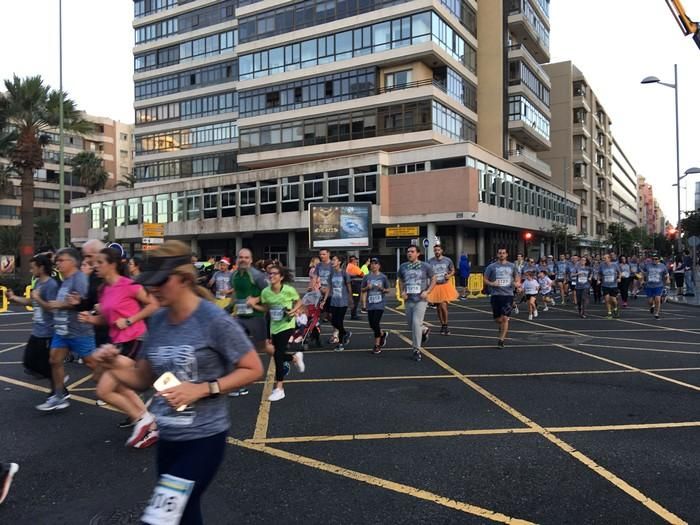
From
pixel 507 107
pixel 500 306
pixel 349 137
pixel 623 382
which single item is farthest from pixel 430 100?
pixel 623 382

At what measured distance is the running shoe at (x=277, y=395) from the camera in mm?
6070

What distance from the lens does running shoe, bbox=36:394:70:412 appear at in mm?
5734

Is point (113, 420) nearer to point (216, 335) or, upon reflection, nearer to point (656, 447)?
point (216, 335)

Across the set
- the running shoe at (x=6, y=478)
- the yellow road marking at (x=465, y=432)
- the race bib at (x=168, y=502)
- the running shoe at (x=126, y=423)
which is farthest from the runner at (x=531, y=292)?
the race bib at (x=168, y=502)

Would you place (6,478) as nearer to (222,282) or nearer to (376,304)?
(222,282)

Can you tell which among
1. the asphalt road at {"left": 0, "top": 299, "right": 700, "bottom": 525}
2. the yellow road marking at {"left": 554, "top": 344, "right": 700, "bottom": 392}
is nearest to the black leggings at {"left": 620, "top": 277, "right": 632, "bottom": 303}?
the yellow road marking at {"left": 554, "top": 344, "right": 700, "bottom": 392}

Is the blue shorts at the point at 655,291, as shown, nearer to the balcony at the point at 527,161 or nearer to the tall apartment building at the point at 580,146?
the balcony at the point at 527,161

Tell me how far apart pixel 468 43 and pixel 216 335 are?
4189cm

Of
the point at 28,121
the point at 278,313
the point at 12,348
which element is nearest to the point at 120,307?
the point at 278,313

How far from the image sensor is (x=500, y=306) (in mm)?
9734

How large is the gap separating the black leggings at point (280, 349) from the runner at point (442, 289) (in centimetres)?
602

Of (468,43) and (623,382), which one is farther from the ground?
(468,43)

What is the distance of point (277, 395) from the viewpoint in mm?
6109

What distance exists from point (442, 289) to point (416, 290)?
3930mm
